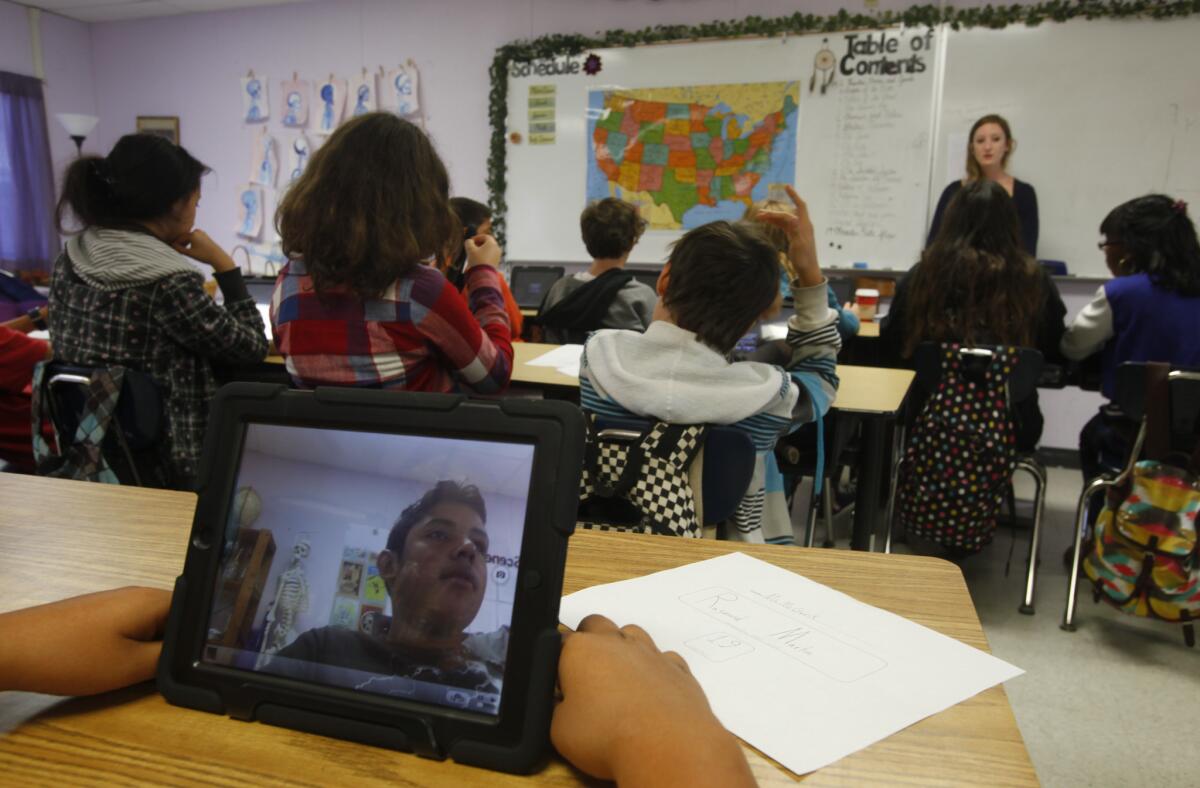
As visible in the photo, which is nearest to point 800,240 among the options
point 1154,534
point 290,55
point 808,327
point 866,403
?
Answer: point 808,327

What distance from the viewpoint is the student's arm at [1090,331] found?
267cm

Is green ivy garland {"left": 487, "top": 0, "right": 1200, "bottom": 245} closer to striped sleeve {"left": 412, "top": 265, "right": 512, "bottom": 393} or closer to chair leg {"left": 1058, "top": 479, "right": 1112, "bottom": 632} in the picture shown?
chair leg {"left": 1058, "top": 479, "right": 1112, "bottom": 632}

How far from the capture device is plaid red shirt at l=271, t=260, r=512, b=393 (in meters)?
1.48

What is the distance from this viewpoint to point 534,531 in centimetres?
45

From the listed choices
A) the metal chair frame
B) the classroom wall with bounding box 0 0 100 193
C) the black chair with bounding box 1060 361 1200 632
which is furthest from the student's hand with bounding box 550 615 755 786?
the classroom wall with bounding box 0 0 100 193

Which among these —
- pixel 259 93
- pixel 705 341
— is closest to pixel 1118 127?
pixel 705 341

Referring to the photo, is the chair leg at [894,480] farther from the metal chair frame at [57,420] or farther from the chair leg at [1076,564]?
the metal chair frame at [57,420]

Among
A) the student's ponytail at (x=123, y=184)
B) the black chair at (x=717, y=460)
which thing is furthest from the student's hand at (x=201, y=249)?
the black chair at (x=717, y=460)

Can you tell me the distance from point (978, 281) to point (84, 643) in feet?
8.13

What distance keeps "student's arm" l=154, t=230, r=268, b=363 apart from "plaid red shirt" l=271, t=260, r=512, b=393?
492 millimetres

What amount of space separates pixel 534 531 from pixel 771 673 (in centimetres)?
20

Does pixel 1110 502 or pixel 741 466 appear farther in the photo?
pixel 1110 502

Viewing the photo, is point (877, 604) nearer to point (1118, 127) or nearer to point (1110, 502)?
point (1110, 502)

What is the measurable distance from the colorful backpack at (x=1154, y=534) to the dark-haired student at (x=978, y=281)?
1.51 feet
